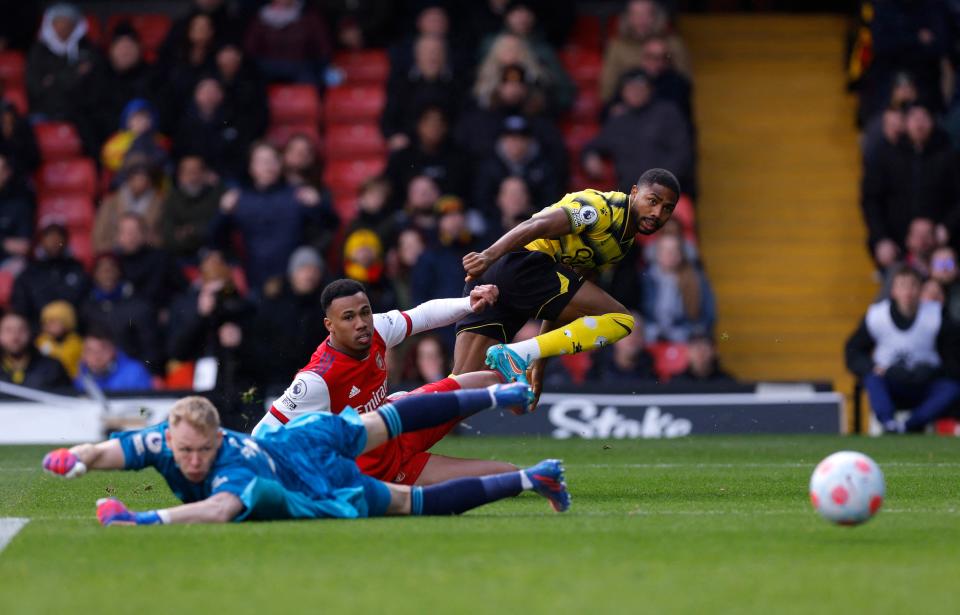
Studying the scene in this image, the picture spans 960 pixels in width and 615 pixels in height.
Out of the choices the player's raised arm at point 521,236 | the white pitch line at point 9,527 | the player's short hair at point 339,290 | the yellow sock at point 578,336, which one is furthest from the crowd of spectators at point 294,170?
the white pitch line at point 9,527

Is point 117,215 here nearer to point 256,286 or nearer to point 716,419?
point 256,286

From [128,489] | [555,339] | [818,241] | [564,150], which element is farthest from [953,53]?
[128,489]

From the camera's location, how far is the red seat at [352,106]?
18.1m

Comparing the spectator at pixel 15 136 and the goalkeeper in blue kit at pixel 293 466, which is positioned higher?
the spectator at pixel 15 136

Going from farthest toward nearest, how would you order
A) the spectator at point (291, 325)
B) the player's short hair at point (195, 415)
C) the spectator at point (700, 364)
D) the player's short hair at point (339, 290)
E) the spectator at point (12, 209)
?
the spectator at point (12, 209) → the spectator at point (700, 364) → the spectator at point (291, 325) → the player's short hair at point (339, 290) → the player's short hair at point (195, 415)

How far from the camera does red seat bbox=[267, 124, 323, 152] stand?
17.4 metres

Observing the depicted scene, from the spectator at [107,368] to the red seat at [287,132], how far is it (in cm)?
322

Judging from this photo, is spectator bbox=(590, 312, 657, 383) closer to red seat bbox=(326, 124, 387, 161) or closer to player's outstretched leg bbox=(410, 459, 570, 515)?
red seat bbox=(326, 124, 387, 161)

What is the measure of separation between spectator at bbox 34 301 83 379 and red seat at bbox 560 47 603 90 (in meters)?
6.06

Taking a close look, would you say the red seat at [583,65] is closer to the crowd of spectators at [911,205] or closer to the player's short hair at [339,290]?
the crowd of spectators at [911,205]

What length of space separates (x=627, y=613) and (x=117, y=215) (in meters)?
12.0

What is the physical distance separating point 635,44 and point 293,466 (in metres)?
10.7

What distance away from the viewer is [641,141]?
16.2 metres

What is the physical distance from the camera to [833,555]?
6.40 meters
